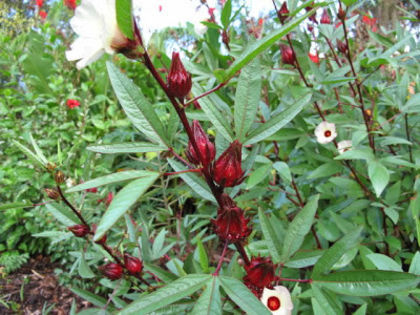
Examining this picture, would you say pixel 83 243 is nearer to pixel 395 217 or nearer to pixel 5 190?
pixel 5 190

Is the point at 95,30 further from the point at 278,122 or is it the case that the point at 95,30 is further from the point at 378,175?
the point at 378,175

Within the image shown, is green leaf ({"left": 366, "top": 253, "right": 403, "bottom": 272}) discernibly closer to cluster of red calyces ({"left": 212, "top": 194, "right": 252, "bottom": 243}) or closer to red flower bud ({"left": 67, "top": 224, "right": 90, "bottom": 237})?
cluster of red calyces ({"left": 212, "top": 194, "right": 252, "bottom": 243})

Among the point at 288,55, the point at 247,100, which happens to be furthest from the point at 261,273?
the point at 288,55

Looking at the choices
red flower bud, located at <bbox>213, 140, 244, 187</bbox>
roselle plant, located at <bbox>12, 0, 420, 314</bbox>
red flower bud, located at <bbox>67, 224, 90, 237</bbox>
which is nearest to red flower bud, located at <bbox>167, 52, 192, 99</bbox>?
roselle plant, located at <bbox>12, 0, 420, 314</bbox>

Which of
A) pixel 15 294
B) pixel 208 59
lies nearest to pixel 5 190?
pixel 15 294

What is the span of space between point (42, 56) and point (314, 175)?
108 inches

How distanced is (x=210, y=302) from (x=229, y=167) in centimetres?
18

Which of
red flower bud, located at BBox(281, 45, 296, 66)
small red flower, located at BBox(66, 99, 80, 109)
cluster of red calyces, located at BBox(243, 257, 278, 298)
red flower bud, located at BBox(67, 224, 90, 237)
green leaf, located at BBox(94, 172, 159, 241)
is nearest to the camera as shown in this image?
green leaf, located at BBox(94, 172, 159, 241)

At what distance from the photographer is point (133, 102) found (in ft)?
1.46

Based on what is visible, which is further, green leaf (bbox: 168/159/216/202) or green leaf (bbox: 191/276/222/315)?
green leaf (bbox: 168/159/216/202)

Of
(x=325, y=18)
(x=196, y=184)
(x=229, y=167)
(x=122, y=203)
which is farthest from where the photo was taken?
(x=325, y=18)

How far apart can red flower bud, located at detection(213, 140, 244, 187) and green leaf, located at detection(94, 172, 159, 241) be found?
114 mm

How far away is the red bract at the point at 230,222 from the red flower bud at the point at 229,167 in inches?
1.9

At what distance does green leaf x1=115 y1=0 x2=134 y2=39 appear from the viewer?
30 cm
